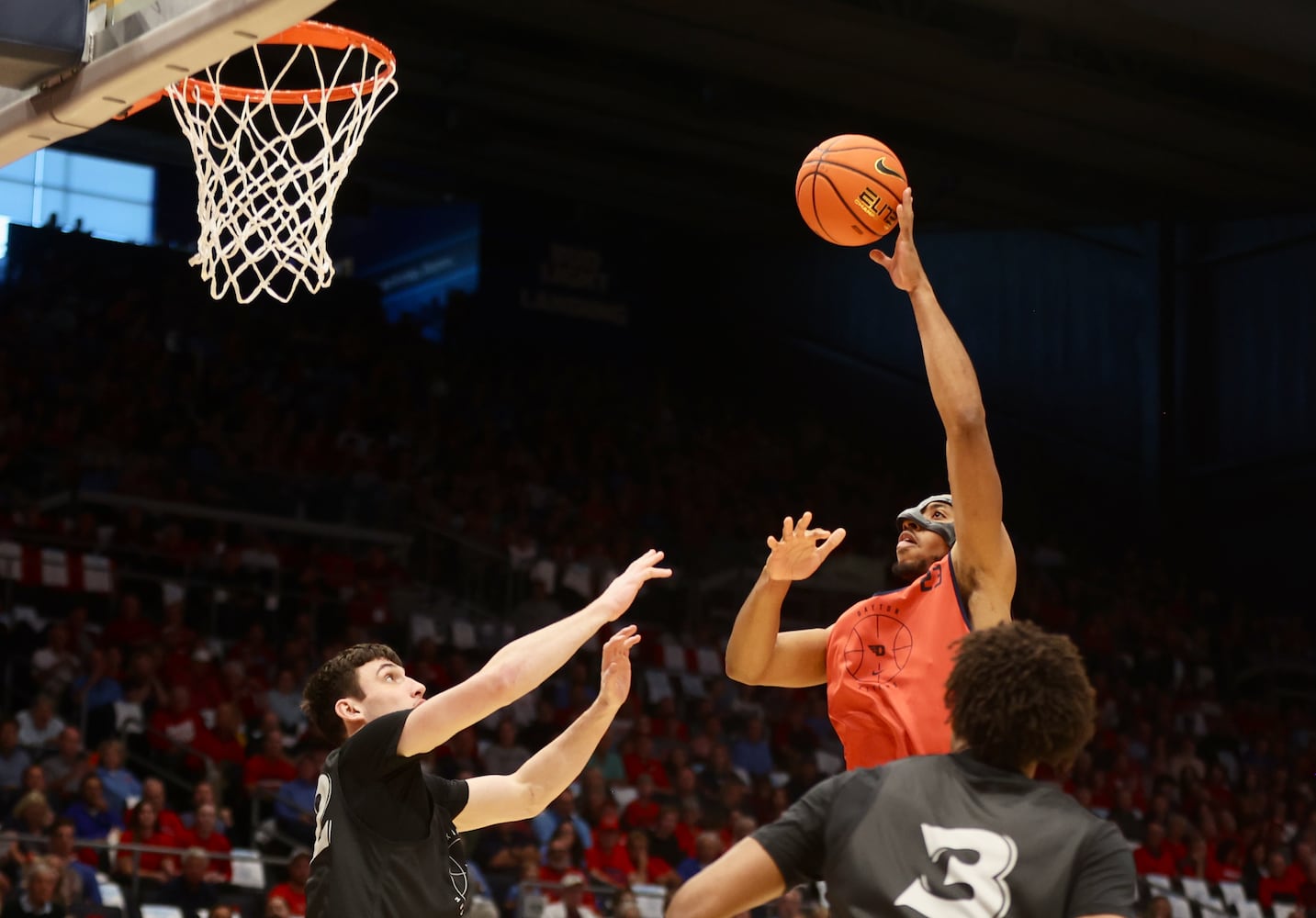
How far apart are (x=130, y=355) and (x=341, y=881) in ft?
42.7

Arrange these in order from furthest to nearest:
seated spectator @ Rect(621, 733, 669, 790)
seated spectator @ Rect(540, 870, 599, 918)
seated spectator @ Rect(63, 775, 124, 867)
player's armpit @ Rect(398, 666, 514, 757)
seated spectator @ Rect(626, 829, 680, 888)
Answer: seated spectator @ Rect(621, 733, 669, 790) < seated spectator @ Rect(626, 829, 680, 888) < seated spectator @ Rect(540, 870, 599, 918) < seated spectator @ Rect(63, 775, 124, 867) < player's armpit @ Rect(398, 666, 514, 757)

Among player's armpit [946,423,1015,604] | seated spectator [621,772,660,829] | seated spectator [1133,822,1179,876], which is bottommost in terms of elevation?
seated spectator [1133,822,1179,876]

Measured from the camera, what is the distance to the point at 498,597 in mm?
15195

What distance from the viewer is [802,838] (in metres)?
2.52

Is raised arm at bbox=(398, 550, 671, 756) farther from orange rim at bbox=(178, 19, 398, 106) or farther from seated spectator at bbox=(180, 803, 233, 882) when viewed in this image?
seated spectator at bbox=(180, 803, 233, 882)

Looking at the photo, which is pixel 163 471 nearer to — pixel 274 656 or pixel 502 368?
pixel 274 656

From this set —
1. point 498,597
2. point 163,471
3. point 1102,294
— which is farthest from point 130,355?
point 1102,294

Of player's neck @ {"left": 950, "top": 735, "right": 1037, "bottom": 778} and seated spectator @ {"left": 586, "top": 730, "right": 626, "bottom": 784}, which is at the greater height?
player's neck @ {"left": 950, "top": 735, "right": 1037, "bottom": 778}

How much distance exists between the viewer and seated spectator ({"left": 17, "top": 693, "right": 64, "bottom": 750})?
10.2m

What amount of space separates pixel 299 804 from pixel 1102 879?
835 cm

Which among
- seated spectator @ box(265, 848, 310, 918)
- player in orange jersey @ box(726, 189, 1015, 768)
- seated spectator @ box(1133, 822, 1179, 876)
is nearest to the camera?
player in orange jersey @ box(726, 189, 1015, 768)

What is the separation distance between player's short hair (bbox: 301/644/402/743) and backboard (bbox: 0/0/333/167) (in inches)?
61.2

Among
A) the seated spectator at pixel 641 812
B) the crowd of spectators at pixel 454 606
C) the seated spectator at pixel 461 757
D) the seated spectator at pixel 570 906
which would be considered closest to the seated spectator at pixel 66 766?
the crowd of spectators at pixel 454 606

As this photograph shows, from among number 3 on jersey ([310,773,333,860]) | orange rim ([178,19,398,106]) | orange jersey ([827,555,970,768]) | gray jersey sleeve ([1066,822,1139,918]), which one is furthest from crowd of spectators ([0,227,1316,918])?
gray jersey sleeve ([1066,822,1139,918])
